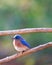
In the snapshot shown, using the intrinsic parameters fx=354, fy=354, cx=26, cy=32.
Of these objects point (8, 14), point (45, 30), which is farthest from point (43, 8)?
point (45, 30)

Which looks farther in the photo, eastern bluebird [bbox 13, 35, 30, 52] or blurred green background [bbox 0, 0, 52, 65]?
blurred green background [bbox 0, 0, 52, 65]

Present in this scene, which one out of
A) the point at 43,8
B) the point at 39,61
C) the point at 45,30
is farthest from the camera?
the point at 39,61

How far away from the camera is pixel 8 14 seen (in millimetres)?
5027

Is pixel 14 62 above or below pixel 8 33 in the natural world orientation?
below

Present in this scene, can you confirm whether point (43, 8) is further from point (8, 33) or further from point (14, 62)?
point (8, 33)

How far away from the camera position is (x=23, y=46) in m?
2.63

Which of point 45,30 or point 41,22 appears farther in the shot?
point 41,22

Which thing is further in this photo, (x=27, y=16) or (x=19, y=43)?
(x=27, y=16)

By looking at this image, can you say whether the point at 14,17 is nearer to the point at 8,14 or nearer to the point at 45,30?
the point at 8,14

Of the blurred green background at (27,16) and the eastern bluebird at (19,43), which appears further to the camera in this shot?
the blurred green background at (27,16)

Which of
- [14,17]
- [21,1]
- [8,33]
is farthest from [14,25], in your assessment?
[8,33]

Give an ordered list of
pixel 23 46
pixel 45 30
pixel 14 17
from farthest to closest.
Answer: pixel 14 17, pixel 23 46, pixel 45 30

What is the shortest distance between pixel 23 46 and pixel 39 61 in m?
3.97

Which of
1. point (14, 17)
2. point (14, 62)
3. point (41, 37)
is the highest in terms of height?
point (14, 17)
